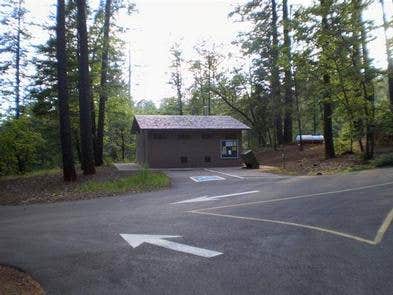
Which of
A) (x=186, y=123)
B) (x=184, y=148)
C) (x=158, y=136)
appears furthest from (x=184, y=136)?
(x=158, y=136)

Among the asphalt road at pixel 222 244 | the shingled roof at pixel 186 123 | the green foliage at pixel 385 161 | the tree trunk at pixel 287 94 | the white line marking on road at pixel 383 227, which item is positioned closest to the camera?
the asphalt road at pixel 222 244

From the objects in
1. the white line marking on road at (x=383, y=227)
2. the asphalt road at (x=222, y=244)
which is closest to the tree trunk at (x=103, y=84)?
the asphalt road at (x=222, y=244)

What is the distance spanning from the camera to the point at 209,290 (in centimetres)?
594

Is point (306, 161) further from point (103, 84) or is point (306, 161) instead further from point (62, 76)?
point (62, 76)

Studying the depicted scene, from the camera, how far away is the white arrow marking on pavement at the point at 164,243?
780cm

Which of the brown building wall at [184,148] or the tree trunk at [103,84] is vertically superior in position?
the tree trunk at [103,84]

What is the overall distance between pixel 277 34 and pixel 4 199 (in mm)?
24639

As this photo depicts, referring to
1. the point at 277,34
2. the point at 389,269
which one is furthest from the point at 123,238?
the point at 277,34

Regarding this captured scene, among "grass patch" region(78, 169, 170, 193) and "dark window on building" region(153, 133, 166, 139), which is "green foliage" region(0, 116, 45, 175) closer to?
"dark window on building" region(153, 133, 166, 139)

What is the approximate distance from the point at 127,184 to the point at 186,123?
38.9ft

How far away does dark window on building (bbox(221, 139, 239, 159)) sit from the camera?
30.6 m

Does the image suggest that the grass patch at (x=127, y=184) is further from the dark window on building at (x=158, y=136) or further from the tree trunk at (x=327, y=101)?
the tree trunk at (x=327, y=101)

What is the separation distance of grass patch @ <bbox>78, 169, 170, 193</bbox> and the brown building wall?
852 centimetres

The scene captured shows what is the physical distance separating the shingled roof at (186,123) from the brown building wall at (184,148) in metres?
0.46
